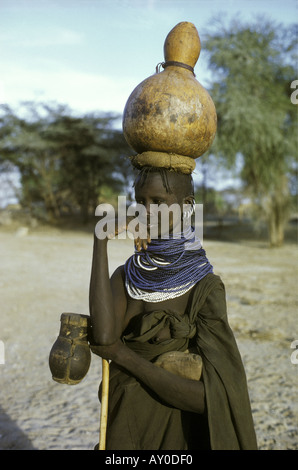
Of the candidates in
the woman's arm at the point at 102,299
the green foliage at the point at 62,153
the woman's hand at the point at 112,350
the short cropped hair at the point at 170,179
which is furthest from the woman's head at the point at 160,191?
the green foliage at the point at 62,153

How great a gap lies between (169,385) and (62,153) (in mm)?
25954

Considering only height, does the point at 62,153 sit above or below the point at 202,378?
above

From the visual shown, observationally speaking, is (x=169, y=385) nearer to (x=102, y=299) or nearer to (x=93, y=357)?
(x=102, y=299)

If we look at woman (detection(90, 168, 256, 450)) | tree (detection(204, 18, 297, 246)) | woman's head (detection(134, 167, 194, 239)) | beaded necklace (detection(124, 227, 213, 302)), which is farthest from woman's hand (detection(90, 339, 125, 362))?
tree (detection(204, 18, 297, 246))

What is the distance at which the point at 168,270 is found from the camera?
1.80m

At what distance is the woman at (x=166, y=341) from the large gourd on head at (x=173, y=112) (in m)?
0.09

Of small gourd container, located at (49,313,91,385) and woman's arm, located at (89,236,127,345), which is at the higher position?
woman's arm, located at (89,236,127,345)

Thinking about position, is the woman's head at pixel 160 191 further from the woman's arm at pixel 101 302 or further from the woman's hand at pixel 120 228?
the woman's arm at pixel 101 302

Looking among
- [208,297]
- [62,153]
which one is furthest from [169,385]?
[62,153]

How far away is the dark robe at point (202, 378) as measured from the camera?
64.5 inches

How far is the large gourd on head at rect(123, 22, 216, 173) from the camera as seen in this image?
5.37 feet

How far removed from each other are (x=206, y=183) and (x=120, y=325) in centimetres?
2208

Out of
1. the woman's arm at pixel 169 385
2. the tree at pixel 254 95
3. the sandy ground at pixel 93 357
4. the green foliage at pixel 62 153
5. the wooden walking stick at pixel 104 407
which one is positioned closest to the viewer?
the woman's arm at pixel 169 385

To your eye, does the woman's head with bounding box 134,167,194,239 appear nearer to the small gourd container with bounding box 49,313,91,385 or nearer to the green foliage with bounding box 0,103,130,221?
the small gourd container with bounding box 49,313,91,385
